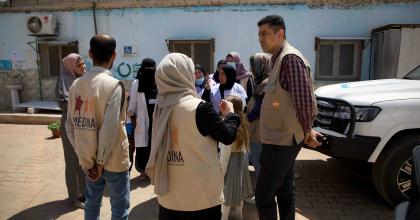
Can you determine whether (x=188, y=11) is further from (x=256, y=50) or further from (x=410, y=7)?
(x=410, y=7)

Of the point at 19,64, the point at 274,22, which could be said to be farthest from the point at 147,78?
the point at 19,64

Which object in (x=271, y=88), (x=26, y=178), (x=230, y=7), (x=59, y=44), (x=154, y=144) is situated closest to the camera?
(x=154, y=144)

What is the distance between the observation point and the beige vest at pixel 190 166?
6.72 feet

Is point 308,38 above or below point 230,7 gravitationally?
below

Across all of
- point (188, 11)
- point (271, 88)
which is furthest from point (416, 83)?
point (188, 11)

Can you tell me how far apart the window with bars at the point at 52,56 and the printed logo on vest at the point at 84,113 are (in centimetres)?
869

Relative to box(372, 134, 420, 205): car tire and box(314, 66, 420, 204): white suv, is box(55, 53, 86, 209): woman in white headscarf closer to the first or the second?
box(314, 66, 420, 204): white suv

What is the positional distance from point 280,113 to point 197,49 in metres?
7.42

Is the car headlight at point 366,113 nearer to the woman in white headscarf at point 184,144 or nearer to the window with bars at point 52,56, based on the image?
the woman in white headscarf at point 184,144

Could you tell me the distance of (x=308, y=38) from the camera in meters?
9.09

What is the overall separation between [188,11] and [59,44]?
13.4ft

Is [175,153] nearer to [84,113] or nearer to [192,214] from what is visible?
[192,214]

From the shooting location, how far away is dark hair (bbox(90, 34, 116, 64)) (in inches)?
100

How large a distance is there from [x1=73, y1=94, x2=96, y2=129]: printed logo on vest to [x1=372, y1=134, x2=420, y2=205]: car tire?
297 cm
